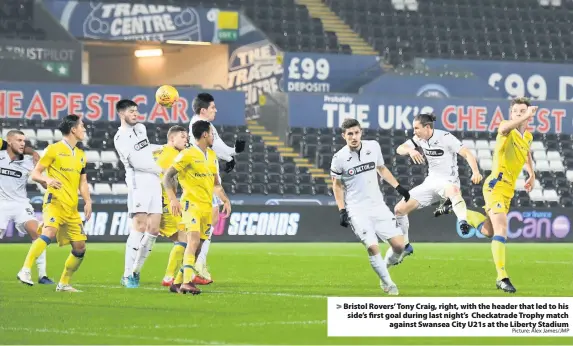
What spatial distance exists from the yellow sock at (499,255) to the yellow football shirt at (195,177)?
341 cm

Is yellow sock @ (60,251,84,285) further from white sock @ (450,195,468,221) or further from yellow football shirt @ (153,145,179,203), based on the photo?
white sock @ (450,195,468,221)

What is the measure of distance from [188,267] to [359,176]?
2.17 m

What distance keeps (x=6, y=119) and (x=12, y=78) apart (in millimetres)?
1553

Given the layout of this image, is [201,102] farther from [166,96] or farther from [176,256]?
[176,256]

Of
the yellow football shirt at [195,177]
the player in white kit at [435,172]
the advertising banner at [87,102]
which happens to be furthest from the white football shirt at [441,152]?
the advertising banner at [87,102]

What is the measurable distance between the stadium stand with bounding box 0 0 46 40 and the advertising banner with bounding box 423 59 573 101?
1238 centimetres

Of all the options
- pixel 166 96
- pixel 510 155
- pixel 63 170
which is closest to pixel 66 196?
pixel 63 170

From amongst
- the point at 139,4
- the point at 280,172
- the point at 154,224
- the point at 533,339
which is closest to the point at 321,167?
the point at 280,172

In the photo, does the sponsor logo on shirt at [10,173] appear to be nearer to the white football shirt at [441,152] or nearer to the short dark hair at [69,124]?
the short dark hair at [69,124]

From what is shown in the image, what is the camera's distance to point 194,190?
14.2 metres

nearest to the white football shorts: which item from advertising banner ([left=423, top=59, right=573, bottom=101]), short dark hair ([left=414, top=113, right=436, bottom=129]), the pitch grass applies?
short dark hair ([left=414, top=113, right=436, bottom=129])

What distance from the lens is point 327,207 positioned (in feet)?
99.0

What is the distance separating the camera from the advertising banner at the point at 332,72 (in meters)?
37.9

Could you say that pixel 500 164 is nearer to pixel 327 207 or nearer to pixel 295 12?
pixel 327 207
